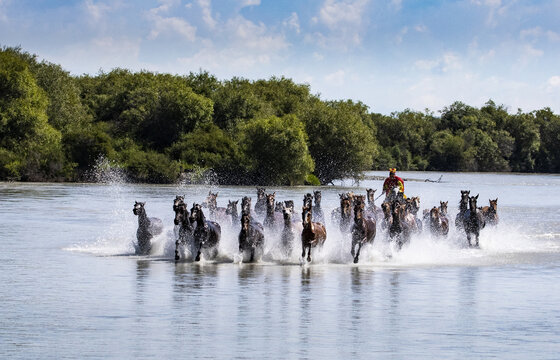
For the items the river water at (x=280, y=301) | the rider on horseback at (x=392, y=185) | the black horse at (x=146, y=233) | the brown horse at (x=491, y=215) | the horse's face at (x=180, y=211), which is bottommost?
the river water at (x=280, y=301)

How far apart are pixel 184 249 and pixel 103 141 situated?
51689 millimetres

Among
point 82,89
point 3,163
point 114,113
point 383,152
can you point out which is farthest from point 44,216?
point 383,152

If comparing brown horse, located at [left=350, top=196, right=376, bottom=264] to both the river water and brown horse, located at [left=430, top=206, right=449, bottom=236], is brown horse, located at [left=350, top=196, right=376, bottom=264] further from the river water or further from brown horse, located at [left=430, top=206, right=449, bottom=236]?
brown horse, located at [left=430, top=206, right=449, bottom=236]

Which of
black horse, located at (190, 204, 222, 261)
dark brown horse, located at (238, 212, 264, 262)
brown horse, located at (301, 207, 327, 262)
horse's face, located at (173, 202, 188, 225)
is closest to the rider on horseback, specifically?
brown horse, located at (301, 207, 327, 262)

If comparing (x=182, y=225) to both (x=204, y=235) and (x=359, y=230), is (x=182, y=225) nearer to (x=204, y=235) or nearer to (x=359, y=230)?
(x=204, y=235)

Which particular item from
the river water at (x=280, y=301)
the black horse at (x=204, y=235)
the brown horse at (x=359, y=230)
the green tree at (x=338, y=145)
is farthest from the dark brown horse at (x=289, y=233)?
the green tree at (x=338, y=145)

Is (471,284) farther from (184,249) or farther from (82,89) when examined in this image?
(82,89)

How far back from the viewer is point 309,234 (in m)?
20.4

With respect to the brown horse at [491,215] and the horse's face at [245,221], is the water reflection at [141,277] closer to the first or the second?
the horse's face at [245,221]

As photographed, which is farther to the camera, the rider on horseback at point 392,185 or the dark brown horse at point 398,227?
the rider on horseback at point 392,185

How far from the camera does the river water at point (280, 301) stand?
12.3m

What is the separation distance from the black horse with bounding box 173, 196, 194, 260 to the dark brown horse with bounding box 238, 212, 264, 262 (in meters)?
1.11

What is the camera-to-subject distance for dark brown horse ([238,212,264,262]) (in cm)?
2070

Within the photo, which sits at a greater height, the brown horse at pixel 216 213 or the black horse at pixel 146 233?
the brown horse at pixel 216 213
